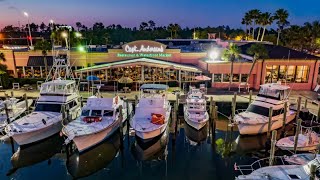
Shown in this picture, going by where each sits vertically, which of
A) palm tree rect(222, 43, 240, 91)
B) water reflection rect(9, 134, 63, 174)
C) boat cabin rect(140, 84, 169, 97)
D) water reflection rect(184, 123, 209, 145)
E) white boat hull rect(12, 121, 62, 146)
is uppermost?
palm tree rect(222, 43, 240, 91)

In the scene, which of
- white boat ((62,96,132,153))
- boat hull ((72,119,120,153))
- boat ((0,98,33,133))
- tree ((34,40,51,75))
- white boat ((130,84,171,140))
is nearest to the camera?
boat hull ((72,119,120,153))

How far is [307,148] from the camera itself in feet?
67.9

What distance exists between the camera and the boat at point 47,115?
21.9 m

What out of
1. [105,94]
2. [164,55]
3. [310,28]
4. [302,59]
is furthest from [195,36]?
[105,94]

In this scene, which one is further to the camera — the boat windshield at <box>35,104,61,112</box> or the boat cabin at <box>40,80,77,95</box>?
the boat cabin at <box>40,80,77,95</box>

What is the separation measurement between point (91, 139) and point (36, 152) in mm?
5081

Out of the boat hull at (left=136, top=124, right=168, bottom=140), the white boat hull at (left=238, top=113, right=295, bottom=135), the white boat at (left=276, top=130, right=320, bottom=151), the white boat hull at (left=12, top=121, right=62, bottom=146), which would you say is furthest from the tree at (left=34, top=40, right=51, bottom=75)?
the white boat at (left=276, top=130, right=320, bottom=151)

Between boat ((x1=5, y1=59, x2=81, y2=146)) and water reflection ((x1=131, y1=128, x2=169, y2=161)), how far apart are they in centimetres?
711

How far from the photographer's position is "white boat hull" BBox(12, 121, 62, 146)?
21.7 metres

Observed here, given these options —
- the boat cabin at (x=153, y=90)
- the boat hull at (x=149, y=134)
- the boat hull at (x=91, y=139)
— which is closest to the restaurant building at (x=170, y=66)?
the boat cabin at (x=153, y=90)

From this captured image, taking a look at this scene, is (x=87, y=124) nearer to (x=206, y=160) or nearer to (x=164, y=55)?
(x=206, y=160)

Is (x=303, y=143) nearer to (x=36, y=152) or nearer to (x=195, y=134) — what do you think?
(x=195, y=134)

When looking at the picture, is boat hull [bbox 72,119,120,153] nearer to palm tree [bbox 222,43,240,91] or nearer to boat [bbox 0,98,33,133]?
boat [bbox 0,98,33,133]

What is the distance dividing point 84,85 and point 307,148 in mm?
28725
